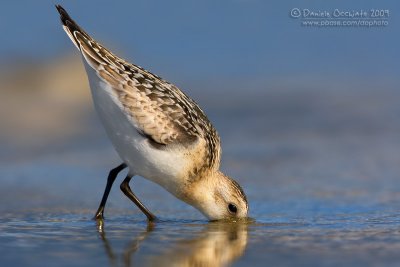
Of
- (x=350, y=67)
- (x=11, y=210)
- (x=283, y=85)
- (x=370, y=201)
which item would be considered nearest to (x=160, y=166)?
(x=11, y=210)

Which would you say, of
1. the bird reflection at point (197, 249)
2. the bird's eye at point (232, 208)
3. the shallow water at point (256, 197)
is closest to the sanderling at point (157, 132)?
the bird's eye at point (232, 208)

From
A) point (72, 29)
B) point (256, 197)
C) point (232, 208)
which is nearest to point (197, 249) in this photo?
point (232, 208)

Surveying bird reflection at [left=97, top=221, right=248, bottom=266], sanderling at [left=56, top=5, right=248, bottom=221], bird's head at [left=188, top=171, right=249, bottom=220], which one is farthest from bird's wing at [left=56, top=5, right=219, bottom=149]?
bird reflection at [left=97, top=221, right=248, bottom=266]

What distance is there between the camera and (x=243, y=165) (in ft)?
39.0

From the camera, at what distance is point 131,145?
26.1 ft

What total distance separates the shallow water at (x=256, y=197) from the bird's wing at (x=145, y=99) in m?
0.80

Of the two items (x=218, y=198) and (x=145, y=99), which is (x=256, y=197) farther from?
(x=145, y=99)

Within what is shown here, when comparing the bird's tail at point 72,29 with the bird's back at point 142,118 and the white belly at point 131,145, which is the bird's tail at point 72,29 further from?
the white belly at point 131,145

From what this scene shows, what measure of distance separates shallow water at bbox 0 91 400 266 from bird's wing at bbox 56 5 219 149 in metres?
0.80

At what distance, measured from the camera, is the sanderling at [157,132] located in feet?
26.0

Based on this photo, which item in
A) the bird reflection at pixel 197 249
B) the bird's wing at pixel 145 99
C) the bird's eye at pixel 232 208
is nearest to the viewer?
the bird reflection at pixel 197 249

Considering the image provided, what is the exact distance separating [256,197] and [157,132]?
2.23 m

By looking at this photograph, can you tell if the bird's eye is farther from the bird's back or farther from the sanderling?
the bird's back

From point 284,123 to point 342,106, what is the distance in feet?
5.19
